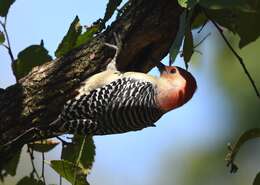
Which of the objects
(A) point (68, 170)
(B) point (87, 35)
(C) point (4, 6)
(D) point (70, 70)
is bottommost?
(A) point (68, 170)

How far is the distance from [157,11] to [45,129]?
0.82 meters

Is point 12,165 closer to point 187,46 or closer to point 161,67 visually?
point 161,67

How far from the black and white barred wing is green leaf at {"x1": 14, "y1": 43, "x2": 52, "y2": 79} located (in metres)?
0.26

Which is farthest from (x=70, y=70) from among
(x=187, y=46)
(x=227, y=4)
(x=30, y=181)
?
(x=227, y=4)

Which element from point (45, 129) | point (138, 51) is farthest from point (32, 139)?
point (138, 51)

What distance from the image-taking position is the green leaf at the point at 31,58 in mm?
4109

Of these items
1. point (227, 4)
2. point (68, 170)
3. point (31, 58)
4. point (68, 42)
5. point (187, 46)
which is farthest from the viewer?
point (68, 42)

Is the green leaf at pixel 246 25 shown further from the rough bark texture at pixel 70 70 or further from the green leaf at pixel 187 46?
the rough bark texture at pixel 70 70

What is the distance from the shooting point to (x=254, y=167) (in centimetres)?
781

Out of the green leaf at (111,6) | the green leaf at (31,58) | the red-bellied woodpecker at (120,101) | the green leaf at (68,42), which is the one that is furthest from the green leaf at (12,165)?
the green leaf at (111,6)

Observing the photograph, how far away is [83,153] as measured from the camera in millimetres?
4105

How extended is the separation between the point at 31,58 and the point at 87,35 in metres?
0.34

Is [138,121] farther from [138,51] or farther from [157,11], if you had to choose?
[157,11]

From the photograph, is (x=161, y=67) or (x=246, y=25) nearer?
(x=246, y=25)
